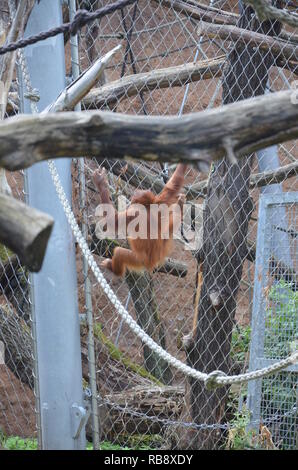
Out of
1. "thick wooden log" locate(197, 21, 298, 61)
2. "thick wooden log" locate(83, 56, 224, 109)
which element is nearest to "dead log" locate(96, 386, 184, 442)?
"thick wooden log" locate(83, 56, 224, 109)

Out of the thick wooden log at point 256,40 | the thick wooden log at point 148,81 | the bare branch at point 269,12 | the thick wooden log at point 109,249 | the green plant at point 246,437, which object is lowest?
the green plant at point 246,437

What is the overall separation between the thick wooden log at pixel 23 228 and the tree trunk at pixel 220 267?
258cm

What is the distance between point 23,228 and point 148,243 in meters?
2.92

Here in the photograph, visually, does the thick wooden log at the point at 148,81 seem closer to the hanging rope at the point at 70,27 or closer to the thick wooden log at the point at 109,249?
the thick wooden log at the point at 109,249

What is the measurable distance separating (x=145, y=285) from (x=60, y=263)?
2.25 m

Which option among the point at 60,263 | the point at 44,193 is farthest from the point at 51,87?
the point at 60,263

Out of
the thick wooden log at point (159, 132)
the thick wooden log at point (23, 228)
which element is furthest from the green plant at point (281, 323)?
the thick wooden log at point (23, 228)

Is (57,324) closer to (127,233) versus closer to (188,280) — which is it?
(127,233)

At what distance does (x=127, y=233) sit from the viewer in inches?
186

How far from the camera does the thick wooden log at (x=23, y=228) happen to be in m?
1.64

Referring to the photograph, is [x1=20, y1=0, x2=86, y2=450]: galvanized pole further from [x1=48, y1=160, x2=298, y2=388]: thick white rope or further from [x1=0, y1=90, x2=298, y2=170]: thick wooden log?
[x1=0, y1=90, x2=298, y2=170]: thick wooden log

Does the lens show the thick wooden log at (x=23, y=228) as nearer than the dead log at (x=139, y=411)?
Yes

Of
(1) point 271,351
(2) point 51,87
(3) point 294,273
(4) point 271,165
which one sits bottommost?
(1) point 271,351

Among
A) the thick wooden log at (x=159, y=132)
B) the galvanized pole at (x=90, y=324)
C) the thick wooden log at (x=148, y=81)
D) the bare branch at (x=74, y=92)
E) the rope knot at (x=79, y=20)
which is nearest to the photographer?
the thick wooden log at (x=159, y=132)
